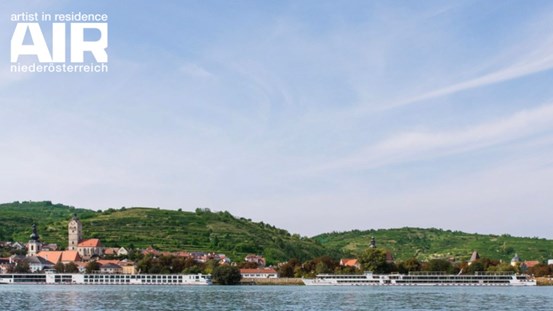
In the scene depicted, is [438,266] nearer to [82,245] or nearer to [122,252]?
[122,252]

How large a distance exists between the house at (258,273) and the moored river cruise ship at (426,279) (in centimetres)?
942

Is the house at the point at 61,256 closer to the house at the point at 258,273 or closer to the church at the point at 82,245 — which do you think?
the church at the point at 82,245

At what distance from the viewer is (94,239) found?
636 feet

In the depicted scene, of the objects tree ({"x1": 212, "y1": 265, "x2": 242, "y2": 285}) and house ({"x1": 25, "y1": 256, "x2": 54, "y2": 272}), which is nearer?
tree ({"x1": 212, "y1": 265, "x2": 242, "y2": 285})

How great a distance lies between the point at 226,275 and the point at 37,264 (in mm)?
49921

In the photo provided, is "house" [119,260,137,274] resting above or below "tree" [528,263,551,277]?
above

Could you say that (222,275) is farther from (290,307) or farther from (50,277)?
(290,307)

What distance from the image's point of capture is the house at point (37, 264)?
17225cm

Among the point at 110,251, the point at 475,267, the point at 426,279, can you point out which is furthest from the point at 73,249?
the point at 475,267

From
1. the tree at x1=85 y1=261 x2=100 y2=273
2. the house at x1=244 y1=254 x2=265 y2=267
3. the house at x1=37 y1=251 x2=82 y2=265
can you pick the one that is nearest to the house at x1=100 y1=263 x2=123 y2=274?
the tree at x1=85 y1=261 x2=100 y2=273

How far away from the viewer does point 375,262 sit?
15625 cm

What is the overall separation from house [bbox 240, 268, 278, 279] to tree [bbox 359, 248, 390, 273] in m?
18.6

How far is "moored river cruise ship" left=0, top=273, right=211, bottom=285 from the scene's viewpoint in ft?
501

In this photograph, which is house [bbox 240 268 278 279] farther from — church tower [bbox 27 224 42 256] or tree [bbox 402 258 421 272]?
→ church tower [bbox 27 224 42 256]
